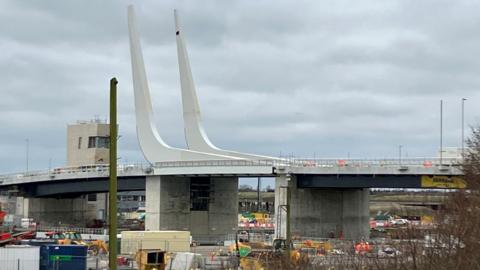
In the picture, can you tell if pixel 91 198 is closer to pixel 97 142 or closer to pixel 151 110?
pixel 97 142

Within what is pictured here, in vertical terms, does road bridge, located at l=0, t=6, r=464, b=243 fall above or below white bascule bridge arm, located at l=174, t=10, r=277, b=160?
below

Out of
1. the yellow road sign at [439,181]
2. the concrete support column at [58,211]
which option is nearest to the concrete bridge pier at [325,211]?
the yellow road sign at [439,181]

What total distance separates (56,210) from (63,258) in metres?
87.5

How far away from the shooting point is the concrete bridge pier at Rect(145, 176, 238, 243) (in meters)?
102

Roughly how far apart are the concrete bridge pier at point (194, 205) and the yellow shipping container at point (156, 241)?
2051 centimetres

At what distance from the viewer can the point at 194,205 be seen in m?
108

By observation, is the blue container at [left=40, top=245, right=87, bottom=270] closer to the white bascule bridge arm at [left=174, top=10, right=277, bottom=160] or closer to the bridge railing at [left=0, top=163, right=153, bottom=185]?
the bridge railing at [left=0, top=163, right=153, bottom=185]

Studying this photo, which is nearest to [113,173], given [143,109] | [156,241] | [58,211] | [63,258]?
[63,258]

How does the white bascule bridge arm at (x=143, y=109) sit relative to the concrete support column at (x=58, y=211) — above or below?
above

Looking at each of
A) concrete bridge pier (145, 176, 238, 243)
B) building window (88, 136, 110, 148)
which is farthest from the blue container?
building window (88, 136, 110, 148)

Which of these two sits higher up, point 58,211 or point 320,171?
point 320,171

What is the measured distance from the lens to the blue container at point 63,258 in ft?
176

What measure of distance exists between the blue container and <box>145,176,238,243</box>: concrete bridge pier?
46.6 m

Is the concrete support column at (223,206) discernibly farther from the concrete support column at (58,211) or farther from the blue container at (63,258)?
the blue container at (63,258)
